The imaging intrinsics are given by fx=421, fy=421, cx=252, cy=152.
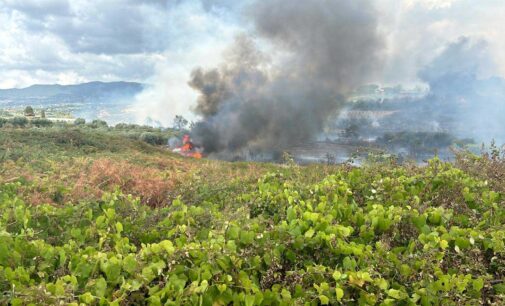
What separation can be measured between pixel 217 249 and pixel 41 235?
2.09 metres

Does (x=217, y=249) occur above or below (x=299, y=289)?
above

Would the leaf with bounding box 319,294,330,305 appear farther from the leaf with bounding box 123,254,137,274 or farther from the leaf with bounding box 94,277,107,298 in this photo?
the leaf with bounding box 94,277,107,298

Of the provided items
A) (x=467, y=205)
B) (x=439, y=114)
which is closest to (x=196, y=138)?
(x=439, y=114)

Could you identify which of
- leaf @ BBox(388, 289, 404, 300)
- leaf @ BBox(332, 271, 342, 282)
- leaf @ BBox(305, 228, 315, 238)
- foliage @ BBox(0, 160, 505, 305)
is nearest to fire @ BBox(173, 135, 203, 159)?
foliage @ BBox(0, 160, 505, 305)

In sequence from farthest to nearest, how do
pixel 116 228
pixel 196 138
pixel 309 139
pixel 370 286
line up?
pixel 309 139
pixel 196 138
pixel 116 228
pixel 370 286

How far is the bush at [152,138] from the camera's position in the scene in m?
41.9

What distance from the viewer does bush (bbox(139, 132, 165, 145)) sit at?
41875mm

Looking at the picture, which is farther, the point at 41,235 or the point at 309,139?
the point at 309,139

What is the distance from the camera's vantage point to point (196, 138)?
1885 inches

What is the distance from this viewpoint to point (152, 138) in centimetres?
4309

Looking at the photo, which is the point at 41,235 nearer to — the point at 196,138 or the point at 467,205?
the point at 467,205

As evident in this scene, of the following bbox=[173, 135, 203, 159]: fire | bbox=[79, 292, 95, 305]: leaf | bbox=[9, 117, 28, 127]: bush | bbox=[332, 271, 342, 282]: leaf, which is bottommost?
bbox=[173, 135, 203, 159]: fire

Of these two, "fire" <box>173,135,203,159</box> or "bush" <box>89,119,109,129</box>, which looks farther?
"bush" <box>89,119,109,129</box>

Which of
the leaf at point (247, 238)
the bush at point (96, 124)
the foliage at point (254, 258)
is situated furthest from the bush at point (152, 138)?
the leaf at point (247, 238)
